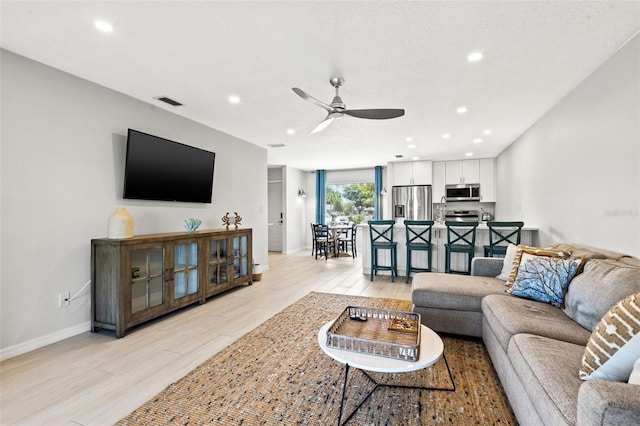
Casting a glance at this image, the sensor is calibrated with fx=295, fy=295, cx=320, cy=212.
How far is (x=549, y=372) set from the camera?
4.35ft

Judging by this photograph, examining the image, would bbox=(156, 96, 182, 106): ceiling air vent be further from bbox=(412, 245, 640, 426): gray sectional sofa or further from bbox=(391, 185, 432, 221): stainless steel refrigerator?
bbox=(391, 185, 432, 221): stainless steel refrigerator

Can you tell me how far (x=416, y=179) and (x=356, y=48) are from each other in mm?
5725

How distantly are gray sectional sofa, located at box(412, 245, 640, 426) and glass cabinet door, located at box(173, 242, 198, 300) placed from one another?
265 cm

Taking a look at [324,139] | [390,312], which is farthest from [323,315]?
[324,139]

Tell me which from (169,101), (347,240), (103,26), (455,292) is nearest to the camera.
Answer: (103,26)

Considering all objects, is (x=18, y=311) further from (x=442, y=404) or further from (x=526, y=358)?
(x=526, y=358)

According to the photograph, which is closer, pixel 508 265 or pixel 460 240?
pixel 508 265

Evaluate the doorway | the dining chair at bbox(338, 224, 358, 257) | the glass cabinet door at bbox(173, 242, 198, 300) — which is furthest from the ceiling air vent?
the dining chair at bbox(338, 224, 358, 257)

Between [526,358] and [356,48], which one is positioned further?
[356,48]

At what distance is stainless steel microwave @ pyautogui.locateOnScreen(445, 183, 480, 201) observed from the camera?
7312mm

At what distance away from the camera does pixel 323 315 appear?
133 inches

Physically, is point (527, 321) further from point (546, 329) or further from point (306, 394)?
point (306, 394)

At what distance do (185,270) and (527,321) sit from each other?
3411 millimetres

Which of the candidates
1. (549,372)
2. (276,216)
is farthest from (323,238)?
(549,372)
